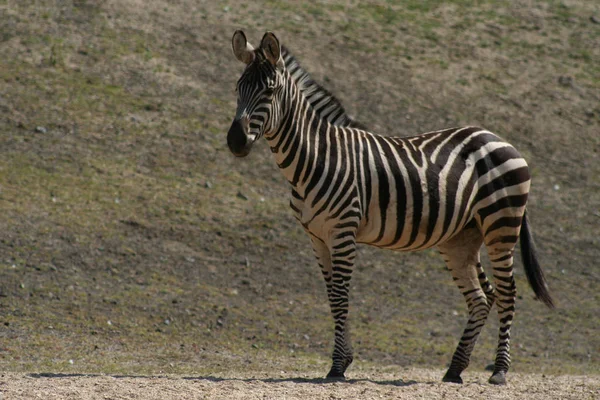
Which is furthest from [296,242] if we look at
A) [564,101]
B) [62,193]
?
[564,101]

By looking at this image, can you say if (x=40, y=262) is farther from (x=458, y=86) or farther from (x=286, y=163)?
(x=458, y=86)

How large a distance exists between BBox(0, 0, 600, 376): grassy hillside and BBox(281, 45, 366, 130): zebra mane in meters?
3.07

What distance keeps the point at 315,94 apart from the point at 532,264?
2945 mm

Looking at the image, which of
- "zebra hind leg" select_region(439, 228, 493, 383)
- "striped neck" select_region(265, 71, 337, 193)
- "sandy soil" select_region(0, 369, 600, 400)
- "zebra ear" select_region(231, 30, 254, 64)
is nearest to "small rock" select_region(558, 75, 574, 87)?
"zebra hind leg" select_region(439, 228, 493, 383)

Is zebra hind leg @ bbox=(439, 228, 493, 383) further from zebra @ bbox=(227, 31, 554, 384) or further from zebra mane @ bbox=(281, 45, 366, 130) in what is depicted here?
zebra mane @ bbox=(281, 45, 366, 130)

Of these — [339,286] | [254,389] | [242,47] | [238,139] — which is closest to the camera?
[254,389]

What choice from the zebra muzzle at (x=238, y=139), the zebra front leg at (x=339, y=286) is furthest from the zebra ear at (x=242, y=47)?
the zebra front leg at (x=339, y=286)

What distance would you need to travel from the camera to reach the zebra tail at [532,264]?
31.2 ft

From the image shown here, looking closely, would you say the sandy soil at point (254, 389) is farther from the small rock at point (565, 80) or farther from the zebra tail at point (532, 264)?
the small rock at point (565, 80)

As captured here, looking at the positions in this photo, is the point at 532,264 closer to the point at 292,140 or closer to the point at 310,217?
the point at 310,217

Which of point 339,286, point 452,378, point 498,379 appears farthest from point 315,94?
point 498,379

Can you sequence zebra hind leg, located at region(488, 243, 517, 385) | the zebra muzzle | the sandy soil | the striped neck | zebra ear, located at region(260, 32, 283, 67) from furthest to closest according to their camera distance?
zebra hind leg, located at region(488, 243, 517, 385) → the striped neck → zebra ear, located at region(260, 32, 283, 67) → the zebra muzzle → the sandy soil

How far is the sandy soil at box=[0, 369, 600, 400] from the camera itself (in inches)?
283

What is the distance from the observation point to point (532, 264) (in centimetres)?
955
